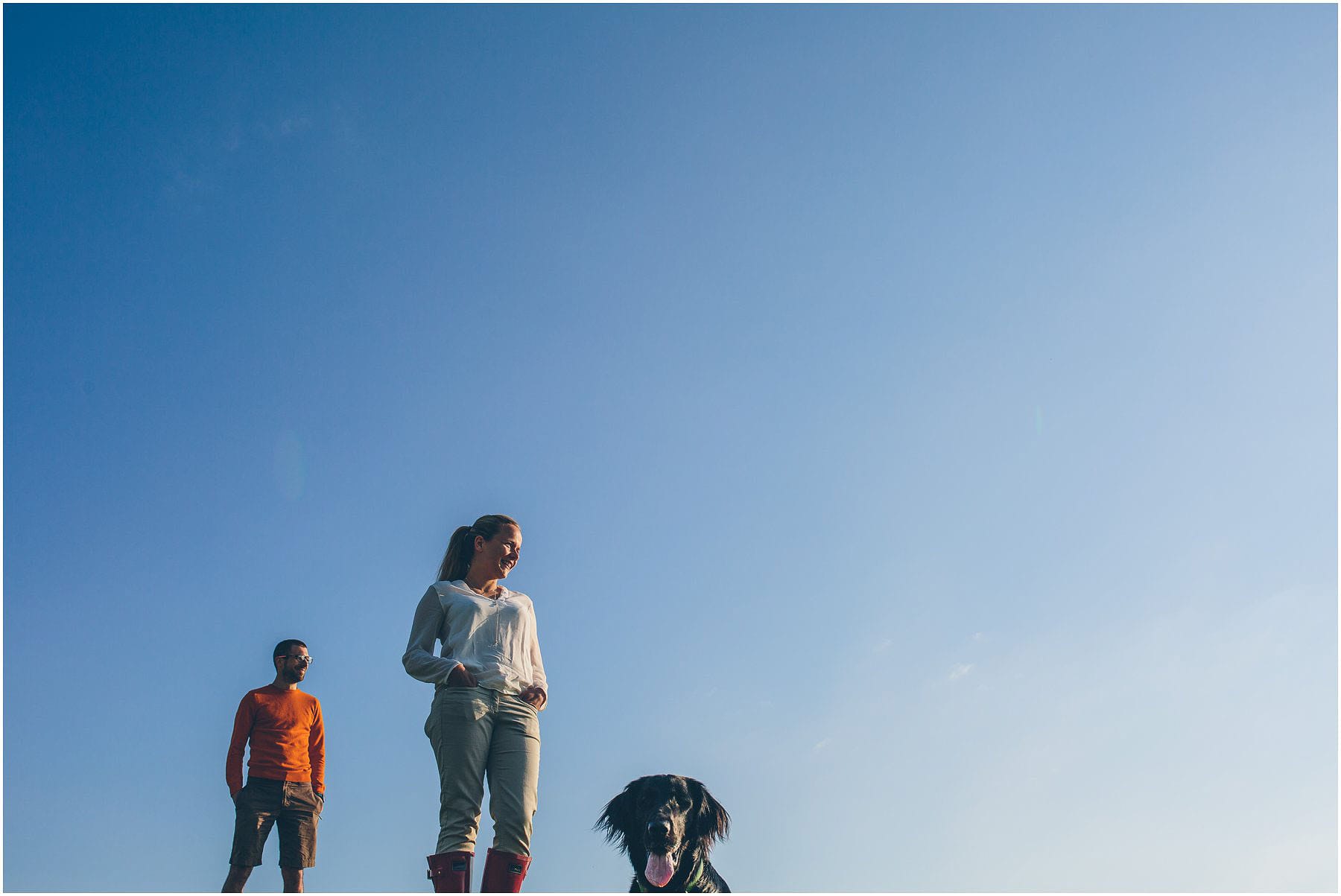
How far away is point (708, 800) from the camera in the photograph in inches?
260

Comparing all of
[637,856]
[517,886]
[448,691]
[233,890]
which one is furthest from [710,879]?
[233,890]

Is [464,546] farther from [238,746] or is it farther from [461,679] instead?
[238,746]

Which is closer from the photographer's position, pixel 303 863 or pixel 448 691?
pixel 448 691

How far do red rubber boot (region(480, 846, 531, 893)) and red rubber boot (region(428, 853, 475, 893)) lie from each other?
0.11m

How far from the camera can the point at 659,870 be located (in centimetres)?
598

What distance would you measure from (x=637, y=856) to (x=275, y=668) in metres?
2.97

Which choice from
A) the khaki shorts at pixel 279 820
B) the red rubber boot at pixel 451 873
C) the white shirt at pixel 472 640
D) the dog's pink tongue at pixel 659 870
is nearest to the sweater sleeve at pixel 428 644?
the white shirt at pixel 472 640

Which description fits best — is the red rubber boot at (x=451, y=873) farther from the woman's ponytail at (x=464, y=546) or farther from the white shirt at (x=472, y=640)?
the woman's ponytail at (x=464, y=546)

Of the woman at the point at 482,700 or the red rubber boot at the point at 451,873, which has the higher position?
the woman at the point at 482,700

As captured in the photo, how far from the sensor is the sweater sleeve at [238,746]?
6.50 m

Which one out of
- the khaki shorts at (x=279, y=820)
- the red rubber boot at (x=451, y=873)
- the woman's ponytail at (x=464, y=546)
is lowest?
the red rubber boot at (x=451, y=873)

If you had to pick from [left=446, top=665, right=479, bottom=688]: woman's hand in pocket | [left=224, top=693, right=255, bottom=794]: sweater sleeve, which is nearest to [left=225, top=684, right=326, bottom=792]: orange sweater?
[left=224, top=693, right=255, bottom=794]: sweater sleeve

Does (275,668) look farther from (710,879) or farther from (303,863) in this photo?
(710,879)

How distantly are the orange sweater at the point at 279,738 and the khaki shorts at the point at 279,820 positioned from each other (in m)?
0.07
